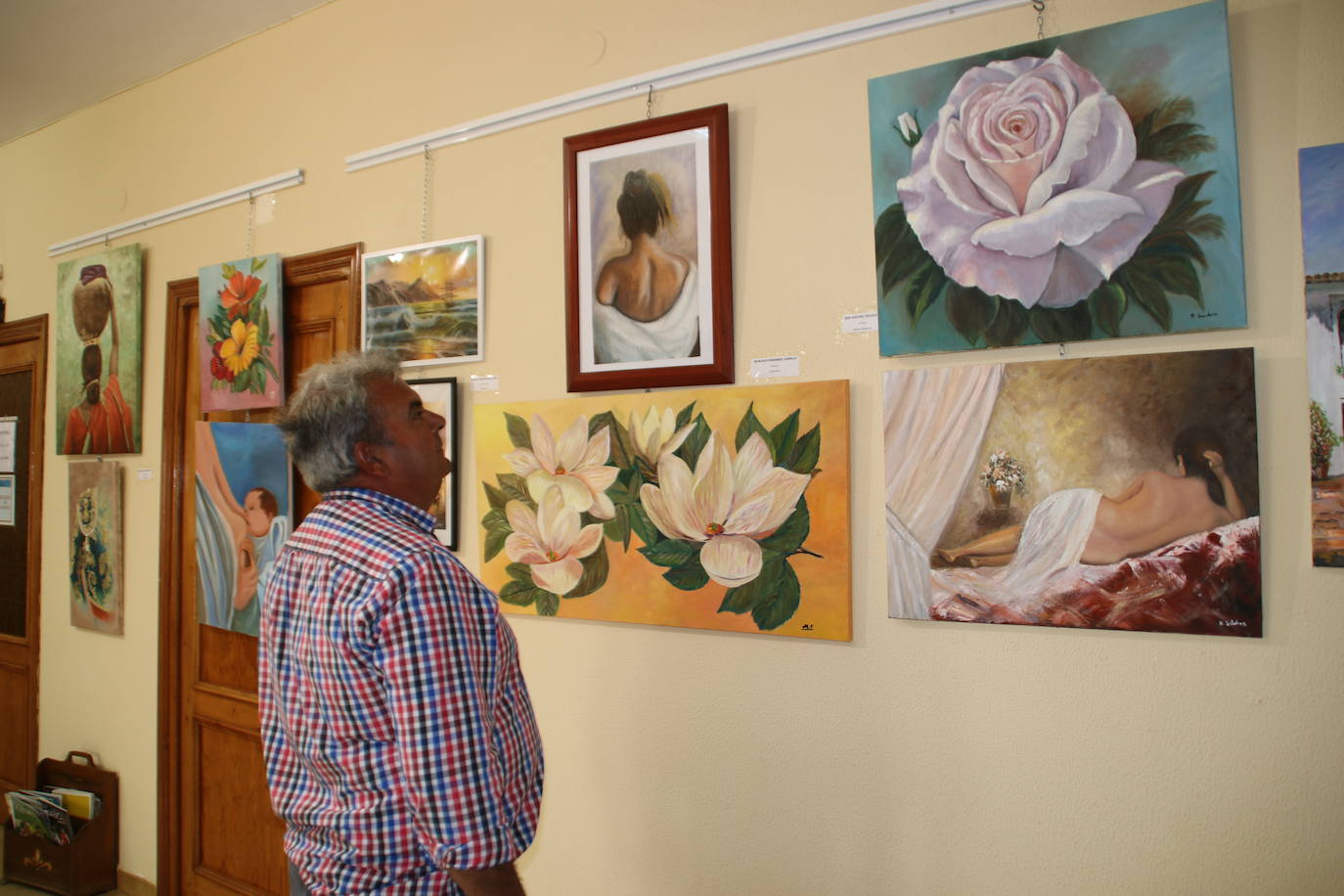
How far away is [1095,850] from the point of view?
1571 millimetres

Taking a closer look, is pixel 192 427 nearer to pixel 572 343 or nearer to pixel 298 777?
pixel 572 343

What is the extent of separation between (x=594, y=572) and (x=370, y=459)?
0.86 m

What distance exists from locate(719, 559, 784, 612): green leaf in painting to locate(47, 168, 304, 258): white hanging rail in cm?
205

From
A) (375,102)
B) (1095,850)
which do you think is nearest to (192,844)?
(375,102)

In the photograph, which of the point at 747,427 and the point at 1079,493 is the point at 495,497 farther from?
the point at 1079,493

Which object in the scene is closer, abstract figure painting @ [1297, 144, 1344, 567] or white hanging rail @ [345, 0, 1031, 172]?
abstract figure painting @ [1297, 144, 1344, 567]

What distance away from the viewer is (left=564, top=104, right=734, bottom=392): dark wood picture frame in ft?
6.37

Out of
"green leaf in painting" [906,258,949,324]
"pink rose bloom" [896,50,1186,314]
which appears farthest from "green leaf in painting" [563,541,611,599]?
"pink rose bloom" [896,50,1186,314]

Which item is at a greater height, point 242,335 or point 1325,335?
point 242,335

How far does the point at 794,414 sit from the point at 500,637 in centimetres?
87

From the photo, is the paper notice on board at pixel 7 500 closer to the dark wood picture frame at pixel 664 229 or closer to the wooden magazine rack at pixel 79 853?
the wooden magazine rack at pixel 79 853

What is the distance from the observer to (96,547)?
3.44 meters

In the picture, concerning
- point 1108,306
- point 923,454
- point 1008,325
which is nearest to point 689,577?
point 923,454

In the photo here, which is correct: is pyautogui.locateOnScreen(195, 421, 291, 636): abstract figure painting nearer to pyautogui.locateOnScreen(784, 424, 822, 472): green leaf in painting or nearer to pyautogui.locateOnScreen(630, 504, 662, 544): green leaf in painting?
pyautogui.locateOnScreen(630, 504, 662, 544): green leaf in painting
